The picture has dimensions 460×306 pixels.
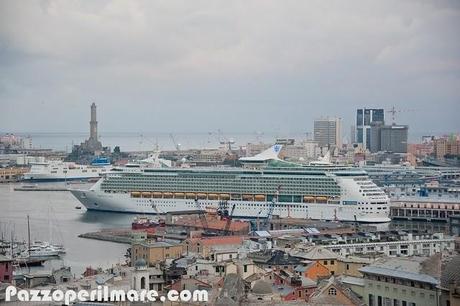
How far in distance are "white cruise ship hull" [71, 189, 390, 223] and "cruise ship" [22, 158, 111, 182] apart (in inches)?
407

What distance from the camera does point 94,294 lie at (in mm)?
5113

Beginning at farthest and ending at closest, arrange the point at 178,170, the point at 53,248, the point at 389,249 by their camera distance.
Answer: the point at 178,170, the point at 53,248, the point at 389,249

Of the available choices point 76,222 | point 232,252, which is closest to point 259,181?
point 76,222

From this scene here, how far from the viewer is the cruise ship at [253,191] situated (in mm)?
15797

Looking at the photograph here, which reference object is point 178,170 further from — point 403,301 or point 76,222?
point 403,301

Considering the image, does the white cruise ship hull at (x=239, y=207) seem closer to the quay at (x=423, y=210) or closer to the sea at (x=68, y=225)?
the sea at (x=68, y=225)

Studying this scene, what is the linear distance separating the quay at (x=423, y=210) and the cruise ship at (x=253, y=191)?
0.41 m

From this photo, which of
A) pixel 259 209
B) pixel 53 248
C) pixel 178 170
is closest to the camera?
pixel 53 248

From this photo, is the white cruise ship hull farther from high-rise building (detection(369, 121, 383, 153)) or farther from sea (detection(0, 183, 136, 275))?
high-rise building (detection(369, 121, 383, 153))

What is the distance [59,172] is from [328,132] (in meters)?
18.1

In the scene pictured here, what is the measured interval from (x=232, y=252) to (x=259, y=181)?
831 centimetres

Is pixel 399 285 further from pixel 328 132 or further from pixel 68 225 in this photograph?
pixel 328 132

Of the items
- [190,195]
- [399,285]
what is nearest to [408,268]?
[399,285]

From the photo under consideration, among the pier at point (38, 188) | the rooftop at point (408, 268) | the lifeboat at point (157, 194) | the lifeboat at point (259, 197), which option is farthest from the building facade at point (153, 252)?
the pier at point (38, 188)
